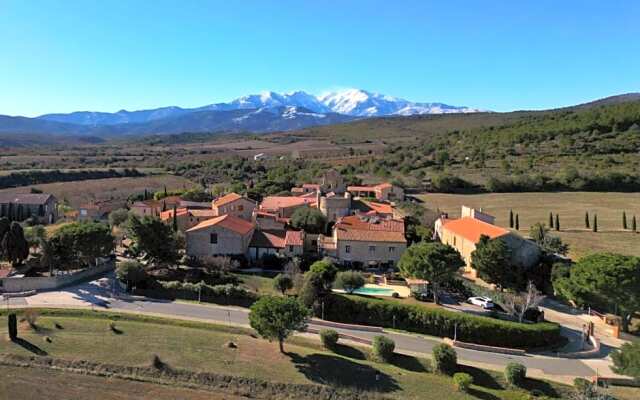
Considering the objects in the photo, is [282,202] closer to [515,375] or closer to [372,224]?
[372,224]

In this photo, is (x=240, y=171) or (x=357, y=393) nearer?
(x=357, y=393)

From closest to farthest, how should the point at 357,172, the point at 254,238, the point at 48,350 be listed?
the point at 48,350 → the point at 254,238 → the point at 357,172

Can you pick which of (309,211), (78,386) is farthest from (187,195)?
(78,386)

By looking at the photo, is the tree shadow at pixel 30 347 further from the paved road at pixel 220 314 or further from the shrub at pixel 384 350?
the shrub at pixel 384 350

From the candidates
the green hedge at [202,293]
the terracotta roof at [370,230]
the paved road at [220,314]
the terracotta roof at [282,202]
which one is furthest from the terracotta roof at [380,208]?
the paved road at [220,314]

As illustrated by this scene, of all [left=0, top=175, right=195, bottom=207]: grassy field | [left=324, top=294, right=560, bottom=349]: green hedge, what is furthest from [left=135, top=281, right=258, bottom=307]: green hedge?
[left=0, top=175, right=195, bottom=207]: grassy field

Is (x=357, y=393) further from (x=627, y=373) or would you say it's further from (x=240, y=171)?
(x=240, y=171)
